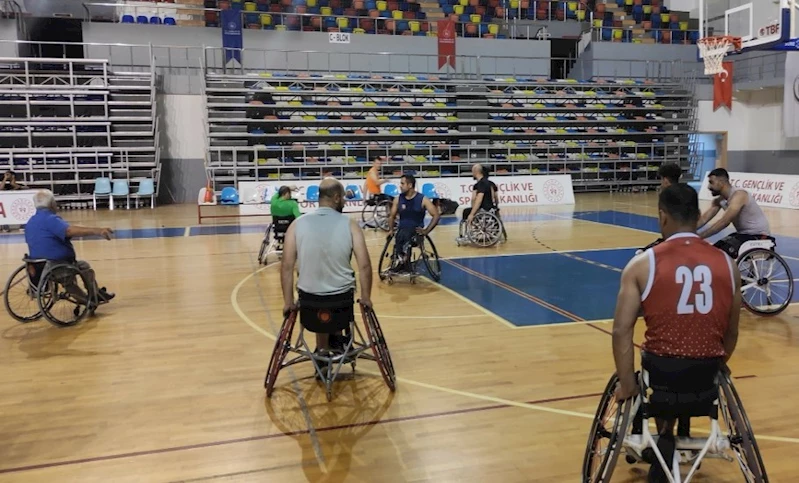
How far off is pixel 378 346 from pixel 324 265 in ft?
2.08

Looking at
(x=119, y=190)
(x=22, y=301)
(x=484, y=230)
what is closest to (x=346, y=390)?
(x=22, y=301)

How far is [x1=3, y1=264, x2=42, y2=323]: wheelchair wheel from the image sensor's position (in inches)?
229

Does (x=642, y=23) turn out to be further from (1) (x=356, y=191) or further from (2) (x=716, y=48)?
(1) (x=356, y=191)

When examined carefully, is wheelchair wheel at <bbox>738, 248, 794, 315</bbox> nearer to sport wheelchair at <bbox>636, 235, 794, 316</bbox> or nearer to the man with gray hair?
sport wheelchair at <bbox>636, 235, 794, 316</bbox>

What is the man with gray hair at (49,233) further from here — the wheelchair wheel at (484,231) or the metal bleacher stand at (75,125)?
the metal bleacher stand at (75,125)

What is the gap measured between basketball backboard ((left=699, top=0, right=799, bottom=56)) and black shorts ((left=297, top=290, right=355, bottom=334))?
10.6 metres

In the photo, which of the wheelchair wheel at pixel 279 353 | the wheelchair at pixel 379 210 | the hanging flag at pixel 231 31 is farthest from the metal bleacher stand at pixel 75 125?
the wheelchair wheel at pixel 279 353

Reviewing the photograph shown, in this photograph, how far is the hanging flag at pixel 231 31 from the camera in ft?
58.1

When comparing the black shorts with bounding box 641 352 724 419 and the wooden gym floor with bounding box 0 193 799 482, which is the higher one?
the black shorts with bounding box 641 352 724 419

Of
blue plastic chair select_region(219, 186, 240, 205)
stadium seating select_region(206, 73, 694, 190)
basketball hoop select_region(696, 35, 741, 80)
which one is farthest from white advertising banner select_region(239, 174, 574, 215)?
basketball hoop select_region(696, 35, 741, 80)

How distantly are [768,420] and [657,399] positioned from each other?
66.9 inches

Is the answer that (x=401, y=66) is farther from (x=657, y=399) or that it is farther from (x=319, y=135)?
(x=657, y=399)

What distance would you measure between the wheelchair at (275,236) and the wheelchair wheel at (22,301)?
2.77m

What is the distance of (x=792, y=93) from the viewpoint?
19.1 meters
